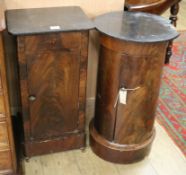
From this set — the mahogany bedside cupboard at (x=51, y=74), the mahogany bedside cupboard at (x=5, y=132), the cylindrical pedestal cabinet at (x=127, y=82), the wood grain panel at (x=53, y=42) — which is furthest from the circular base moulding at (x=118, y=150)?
the wood grain panel at (x=53, y=42)

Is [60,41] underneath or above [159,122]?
above

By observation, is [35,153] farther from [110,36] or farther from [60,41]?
[110,36]

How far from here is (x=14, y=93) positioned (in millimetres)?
2119

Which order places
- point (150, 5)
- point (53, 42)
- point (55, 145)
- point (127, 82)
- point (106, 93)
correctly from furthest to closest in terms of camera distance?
point (150, 5), point (55, 145), point (106, 93), point (127, 82), point (53, 42)

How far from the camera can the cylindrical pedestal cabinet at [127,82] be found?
1.63 meters

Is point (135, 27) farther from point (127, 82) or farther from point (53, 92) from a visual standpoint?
point (53, 92)

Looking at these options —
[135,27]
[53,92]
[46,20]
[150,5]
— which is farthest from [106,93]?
[150,5]

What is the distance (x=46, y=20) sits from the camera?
1.67 meters

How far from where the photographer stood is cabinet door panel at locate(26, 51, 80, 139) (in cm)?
166

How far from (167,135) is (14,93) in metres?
1.10

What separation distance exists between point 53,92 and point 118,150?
53 centimetres

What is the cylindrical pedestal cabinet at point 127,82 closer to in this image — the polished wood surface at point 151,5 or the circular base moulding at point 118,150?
the circular base moulding at point 118,150

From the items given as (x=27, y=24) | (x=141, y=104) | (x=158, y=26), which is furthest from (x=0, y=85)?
(x=158, y=26)

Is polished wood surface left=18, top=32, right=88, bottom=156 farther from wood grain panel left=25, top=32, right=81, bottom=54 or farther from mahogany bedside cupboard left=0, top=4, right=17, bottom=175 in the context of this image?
mahogany bedside cupboard left=0, top=4, right=17, bottom=175
